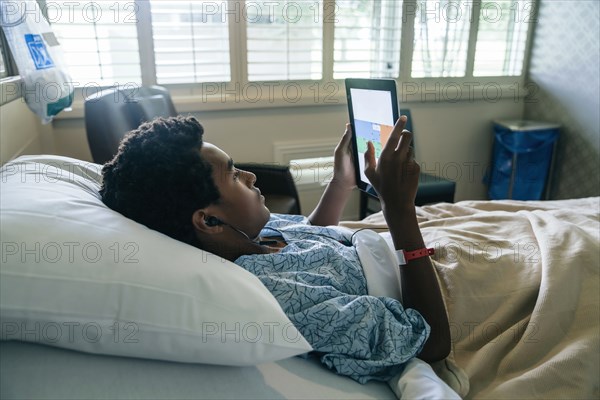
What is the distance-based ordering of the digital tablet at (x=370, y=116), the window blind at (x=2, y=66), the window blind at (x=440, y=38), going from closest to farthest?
1. the digital tablet at (x=370, y=116)
2. the window blind at (x=2, y=66)
3. the window blind at (x=440, y=38)

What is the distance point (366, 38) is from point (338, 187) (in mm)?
1495

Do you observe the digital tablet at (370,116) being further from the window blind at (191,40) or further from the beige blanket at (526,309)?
the window blind at (191,40)

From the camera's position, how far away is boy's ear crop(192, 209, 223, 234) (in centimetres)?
78

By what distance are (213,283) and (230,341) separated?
82 mm

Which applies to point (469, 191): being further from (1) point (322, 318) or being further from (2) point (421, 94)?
(1) point (322, 318)

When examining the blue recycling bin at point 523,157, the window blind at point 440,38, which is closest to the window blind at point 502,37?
the window blind at point 440,38

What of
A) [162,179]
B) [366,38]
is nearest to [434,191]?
[366,38]

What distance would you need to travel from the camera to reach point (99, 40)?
1962mm

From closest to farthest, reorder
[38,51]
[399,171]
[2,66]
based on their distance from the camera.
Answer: [399,171], [38,51], [2,66]

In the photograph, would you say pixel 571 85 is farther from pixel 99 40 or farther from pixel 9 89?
pixel 9 89

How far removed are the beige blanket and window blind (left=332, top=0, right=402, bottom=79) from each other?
162cm

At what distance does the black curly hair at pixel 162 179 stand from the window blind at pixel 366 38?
177cm

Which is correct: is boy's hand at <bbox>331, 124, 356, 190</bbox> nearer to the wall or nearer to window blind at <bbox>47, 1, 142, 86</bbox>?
window blind at <bbox>47, 1, 142, 86</bbox>

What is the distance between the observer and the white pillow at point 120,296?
57 centimetres
